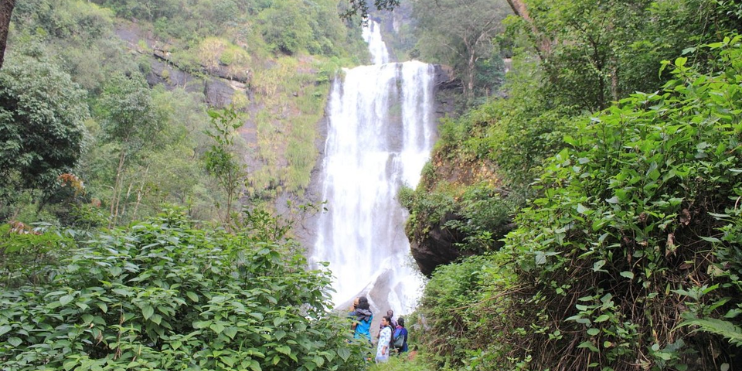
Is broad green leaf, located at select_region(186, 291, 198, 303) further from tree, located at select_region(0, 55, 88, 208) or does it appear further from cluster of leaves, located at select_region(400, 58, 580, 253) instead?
tree, located at select_region(0, 55, 88, 208)

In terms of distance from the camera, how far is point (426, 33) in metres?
28.3

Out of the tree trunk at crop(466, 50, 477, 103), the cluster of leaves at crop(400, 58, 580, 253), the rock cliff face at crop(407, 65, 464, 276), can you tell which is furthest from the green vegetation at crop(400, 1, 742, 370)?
the tree trunk at crop(466, 50, 477, 103)

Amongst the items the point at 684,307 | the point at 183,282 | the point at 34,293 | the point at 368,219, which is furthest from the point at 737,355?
the point at 368,219

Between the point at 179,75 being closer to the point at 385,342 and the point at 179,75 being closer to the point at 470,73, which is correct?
the point at 470,73

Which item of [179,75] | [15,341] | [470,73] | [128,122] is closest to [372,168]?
[470,73]

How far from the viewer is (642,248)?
Answer: 93.3 inches

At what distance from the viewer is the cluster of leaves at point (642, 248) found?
209 cm

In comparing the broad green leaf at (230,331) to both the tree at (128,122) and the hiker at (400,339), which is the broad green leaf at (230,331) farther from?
the tree at (128,122)

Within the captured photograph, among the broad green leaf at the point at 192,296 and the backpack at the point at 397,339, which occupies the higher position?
the broad green leaf at the point at 192,296

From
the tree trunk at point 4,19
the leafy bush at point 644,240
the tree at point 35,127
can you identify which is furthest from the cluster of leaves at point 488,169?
the tree at point 35,127

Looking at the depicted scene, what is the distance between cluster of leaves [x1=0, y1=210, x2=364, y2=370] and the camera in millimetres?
2629

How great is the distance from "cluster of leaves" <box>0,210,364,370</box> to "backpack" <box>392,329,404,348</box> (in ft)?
11.9

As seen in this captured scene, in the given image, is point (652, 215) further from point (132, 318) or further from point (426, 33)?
point (426, 33)

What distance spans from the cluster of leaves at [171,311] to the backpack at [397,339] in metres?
3.62
